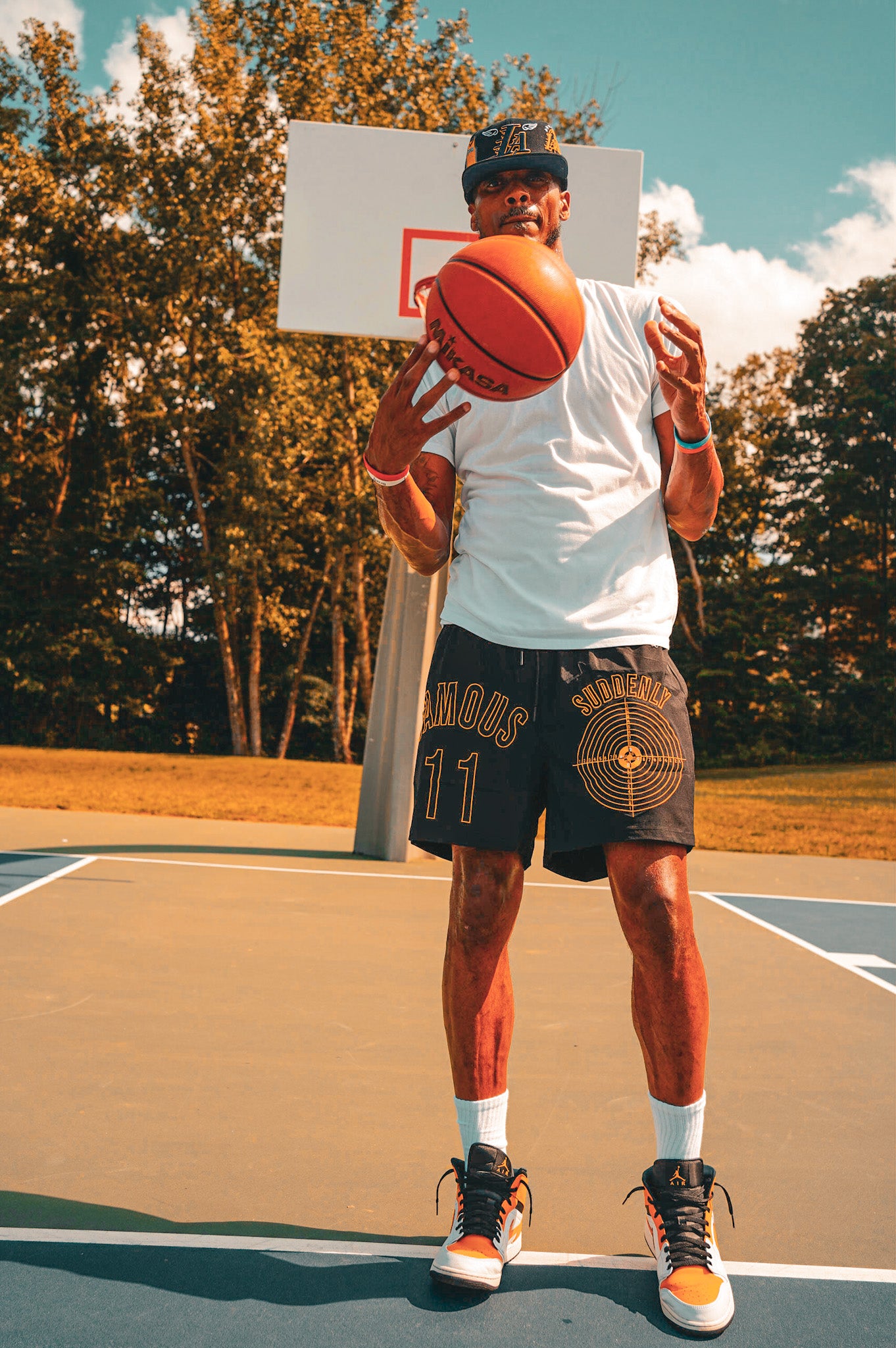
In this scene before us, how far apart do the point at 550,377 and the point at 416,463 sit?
0.30 metres

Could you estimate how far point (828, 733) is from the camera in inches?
1009

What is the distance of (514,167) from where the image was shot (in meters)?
1.97

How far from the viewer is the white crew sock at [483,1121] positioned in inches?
75.2

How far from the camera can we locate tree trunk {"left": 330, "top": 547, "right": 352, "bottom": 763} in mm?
22062

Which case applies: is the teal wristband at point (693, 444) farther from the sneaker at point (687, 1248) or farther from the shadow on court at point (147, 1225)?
the shadow on court at point (147, 1225)

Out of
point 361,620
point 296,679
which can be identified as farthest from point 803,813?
point 296,679

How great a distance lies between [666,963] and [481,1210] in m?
0.51

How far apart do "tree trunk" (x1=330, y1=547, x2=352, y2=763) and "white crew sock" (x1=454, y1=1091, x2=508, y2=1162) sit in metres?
20.2

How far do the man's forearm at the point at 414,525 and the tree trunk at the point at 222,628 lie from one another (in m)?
18.7

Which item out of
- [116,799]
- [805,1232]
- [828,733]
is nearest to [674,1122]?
[805,1232]

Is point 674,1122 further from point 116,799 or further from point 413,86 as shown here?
point 413,86

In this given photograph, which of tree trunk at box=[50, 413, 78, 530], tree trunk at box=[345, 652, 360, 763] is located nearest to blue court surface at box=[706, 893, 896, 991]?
tree trunk at box=[345, 652, 360, 763]

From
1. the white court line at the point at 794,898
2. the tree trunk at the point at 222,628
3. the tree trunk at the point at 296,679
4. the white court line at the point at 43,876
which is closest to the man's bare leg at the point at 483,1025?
the white court line at the point at 43,876

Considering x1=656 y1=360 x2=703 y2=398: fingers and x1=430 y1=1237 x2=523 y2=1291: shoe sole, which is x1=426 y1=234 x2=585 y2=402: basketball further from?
x1=430 y1=1237 x2=523 y2=1291: shoe sole
